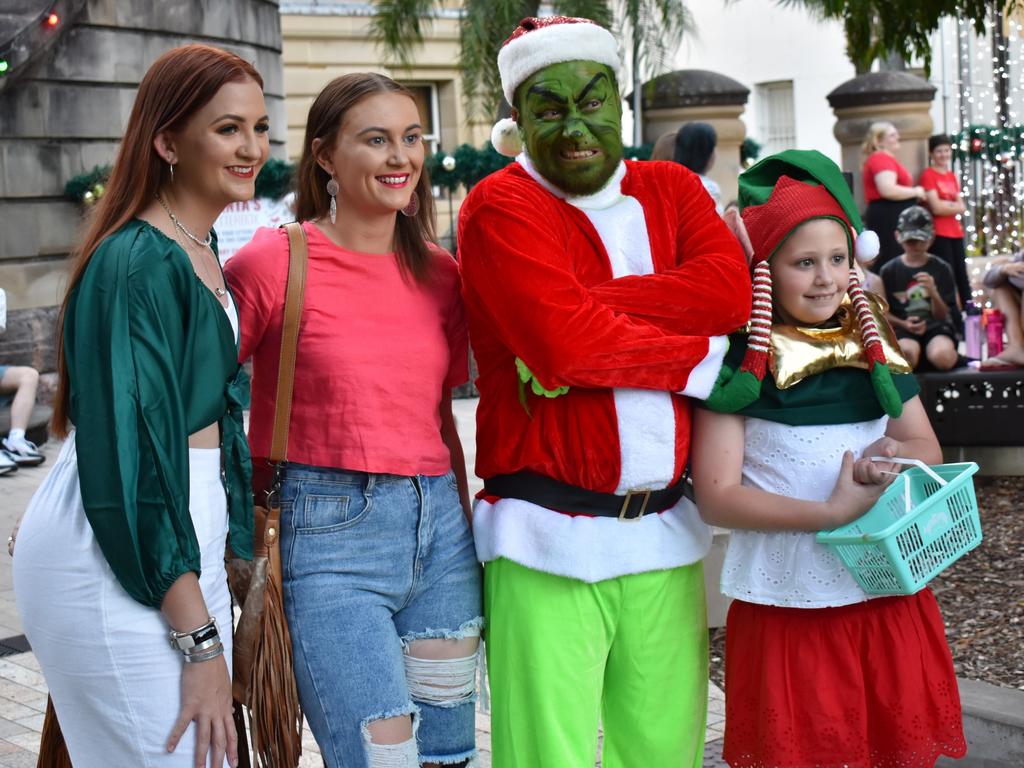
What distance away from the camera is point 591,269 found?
3.25m

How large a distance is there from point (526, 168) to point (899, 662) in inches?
56.7

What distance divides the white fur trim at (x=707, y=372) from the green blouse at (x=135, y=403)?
111 centimetres

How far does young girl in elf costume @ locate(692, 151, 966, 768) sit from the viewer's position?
10.9 feet

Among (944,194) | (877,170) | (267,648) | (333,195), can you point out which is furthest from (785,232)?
(944,194)

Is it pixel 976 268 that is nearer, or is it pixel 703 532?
pixel 703 532

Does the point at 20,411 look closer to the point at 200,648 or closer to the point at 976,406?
the point at 976,406

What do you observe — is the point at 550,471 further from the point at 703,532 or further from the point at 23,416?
the point at 23,416

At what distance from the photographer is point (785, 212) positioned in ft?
11.0

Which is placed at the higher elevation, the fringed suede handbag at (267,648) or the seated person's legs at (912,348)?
the seated person's legs at (912,348)

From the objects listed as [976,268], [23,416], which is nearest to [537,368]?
[23,416]

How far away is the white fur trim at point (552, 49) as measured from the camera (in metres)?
3.24

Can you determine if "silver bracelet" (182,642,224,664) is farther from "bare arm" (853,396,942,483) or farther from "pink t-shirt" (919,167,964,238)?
"pink t-shirt" (919,167,964,238)

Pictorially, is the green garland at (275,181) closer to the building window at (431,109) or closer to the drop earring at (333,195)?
the drop earring at (333,195)

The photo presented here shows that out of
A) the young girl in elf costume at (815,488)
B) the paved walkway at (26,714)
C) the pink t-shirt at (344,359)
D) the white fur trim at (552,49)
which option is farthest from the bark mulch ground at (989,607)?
the white fur trim at (552,49)
